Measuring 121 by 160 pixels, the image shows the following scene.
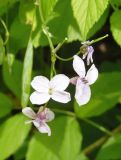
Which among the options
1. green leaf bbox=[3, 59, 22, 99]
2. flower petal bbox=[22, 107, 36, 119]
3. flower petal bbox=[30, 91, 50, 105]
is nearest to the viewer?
flower petal bbox=[30, 91, 50, 105]

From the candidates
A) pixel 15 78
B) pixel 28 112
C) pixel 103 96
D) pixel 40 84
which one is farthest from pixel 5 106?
pixel 40 84

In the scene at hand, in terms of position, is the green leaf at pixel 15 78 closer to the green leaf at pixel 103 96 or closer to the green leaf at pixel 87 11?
the green leaf at pixel 103 96

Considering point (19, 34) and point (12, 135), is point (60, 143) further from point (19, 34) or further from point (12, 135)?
point (19, 34)

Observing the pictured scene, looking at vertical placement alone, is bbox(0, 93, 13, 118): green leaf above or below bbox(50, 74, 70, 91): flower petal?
below

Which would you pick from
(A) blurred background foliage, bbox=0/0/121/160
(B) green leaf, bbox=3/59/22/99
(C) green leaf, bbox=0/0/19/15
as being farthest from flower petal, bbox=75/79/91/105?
(B) green leaf, bbox=3/59/22/99

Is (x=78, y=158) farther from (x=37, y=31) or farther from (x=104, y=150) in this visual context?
(x=37, y=31)

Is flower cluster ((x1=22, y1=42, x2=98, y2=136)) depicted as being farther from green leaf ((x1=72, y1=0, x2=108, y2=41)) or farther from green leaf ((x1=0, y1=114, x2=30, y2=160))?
green leaf ((x1=0, y1=114, x2=30, y2=160))

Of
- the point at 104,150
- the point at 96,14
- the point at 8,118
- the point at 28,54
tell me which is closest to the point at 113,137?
the point at 104,150

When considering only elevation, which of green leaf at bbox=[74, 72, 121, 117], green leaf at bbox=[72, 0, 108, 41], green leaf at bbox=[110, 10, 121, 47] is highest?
green leaf at bbox=[72, 0, 108, 41]
